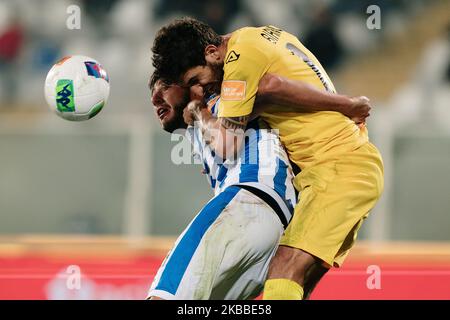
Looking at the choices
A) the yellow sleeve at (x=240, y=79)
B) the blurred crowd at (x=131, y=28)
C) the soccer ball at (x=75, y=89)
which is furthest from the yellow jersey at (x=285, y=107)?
the blurred crowd at (x=131, y=28)

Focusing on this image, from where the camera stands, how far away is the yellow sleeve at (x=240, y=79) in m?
3.03

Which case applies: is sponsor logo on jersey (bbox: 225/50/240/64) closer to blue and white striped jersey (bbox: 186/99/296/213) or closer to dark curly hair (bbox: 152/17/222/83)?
dark curly hair (bbox: 152/17/222/83)

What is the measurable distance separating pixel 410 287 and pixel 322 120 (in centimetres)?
154

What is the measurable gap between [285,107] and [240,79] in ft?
0.73

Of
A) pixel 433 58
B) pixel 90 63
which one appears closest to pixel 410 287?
pixel 90 63

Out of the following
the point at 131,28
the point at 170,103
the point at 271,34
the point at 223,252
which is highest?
the point at 131,28

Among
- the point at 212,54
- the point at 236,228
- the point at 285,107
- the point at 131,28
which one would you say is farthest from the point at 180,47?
the point at 131,28

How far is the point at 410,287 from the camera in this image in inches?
173

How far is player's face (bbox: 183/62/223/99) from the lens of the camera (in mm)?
3178

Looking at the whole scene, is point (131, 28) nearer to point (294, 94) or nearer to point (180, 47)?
point (180, 47)

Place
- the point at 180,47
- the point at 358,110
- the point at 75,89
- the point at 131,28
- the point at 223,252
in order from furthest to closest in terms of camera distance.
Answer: the point at 131,28
the point at 75,89
the point at 358,110
the point at 180,47
the point at 223,252

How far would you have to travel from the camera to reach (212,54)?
317cm

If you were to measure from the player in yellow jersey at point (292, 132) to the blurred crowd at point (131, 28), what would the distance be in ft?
12.2

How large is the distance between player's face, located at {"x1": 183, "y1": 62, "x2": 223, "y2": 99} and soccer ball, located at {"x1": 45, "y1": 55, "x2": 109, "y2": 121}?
1.50ft
